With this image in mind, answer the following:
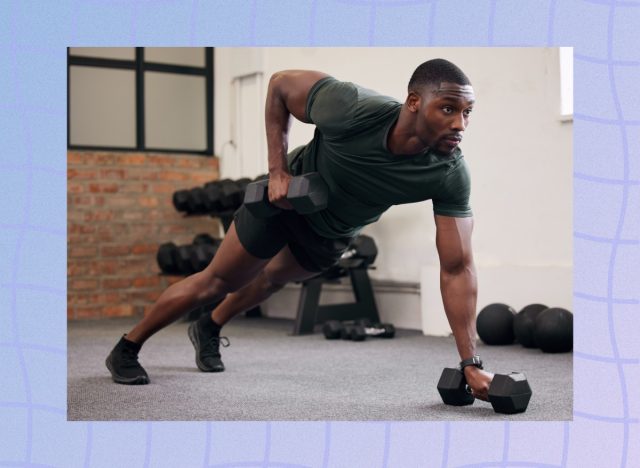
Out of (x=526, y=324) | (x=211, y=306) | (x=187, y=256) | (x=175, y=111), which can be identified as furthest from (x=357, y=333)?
(x=175, y=111)

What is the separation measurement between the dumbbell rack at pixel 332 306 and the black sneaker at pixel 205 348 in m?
1.51

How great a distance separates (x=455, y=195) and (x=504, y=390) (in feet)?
1.87

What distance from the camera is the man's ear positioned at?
2.28m

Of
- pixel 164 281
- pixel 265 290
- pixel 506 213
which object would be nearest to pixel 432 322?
pixel 506 213

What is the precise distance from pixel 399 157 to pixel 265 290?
99cm

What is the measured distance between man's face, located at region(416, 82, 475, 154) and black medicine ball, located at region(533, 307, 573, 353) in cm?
196

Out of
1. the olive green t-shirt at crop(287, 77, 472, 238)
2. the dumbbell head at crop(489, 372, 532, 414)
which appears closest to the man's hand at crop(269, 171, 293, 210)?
the olive green t-shirt at crop(287, 77, 472, 238)

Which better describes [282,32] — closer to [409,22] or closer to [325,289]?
[409,22]

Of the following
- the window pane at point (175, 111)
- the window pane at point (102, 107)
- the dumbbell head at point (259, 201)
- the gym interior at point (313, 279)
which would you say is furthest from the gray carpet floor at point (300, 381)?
the window pane at point (175, 111)

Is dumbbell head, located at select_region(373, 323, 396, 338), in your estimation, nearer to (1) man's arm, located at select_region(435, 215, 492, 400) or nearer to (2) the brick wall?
(2) the brick wall

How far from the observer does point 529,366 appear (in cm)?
367

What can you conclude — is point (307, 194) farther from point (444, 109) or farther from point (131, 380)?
point (131, 380)

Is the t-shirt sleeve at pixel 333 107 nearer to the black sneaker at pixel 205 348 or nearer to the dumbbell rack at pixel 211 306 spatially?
the black sneaker at pixel 205 348

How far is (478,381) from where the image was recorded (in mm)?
2490
